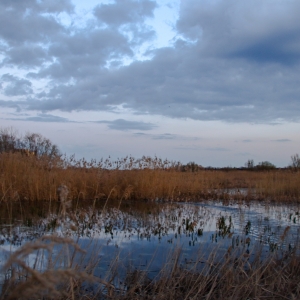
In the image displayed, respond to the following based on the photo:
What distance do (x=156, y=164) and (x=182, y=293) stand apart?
11.7m

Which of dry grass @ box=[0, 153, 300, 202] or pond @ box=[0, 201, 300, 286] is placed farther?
dry grass @ box=[0, 153, 300, 202]

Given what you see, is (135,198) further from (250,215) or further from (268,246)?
(268,246)

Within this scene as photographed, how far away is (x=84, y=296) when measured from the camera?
393 centimetres

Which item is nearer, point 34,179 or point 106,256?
point 106,256

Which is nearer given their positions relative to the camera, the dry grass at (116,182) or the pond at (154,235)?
the pond at (154,235)

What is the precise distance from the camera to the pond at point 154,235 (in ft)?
17.0

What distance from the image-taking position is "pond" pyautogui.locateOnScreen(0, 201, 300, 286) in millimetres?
5168

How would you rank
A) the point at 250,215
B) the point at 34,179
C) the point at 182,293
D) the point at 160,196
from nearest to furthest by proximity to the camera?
the point at 182,293 < the point at 250,215 < the point at 34,179 < the point at 160,196

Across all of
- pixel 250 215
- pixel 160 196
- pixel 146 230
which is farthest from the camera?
pixel 160 196

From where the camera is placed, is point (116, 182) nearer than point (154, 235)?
No

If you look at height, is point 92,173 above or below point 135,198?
above

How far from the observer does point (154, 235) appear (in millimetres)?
7766

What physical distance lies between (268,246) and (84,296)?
4.32 m

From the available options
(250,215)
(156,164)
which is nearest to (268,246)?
(250,215)
